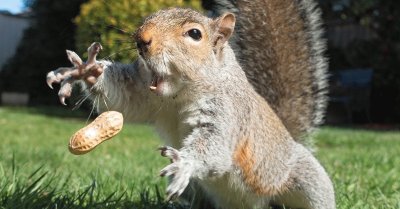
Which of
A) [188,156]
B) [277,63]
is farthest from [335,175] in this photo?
[188,156]

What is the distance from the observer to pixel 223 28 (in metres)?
1.49

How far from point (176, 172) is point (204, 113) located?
0.88 ft

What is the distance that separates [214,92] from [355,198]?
2.82 feet

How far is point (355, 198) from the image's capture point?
6.78 ft

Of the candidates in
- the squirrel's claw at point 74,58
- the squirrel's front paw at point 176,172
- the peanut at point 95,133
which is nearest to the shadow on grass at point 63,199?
the peanut at point 95,133

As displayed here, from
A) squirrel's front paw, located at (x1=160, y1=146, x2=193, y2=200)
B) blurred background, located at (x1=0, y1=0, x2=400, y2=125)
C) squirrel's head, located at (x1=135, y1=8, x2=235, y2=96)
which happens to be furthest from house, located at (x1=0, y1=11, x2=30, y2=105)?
squirrel's front paw, located at (x1=160, y1=146, x2=193, y2=200)

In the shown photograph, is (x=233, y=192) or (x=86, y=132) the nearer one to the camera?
(x=86, y=132)

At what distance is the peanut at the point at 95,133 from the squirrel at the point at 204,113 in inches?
3.5

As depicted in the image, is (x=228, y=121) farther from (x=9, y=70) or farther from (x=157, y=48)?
(x=9, y=70)

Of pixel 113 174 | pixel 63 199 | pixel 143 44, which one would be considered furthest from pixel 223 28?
pixel 113 174

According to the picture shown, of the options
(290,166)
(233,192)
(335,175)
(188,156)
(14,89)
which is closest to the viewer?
(188,156)

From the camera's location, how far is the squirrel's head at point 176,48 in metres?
1.30

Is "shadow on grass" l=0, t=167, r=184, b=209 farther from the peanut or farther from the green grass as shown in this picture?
the peanut

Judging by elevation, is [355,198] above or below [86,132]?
below
